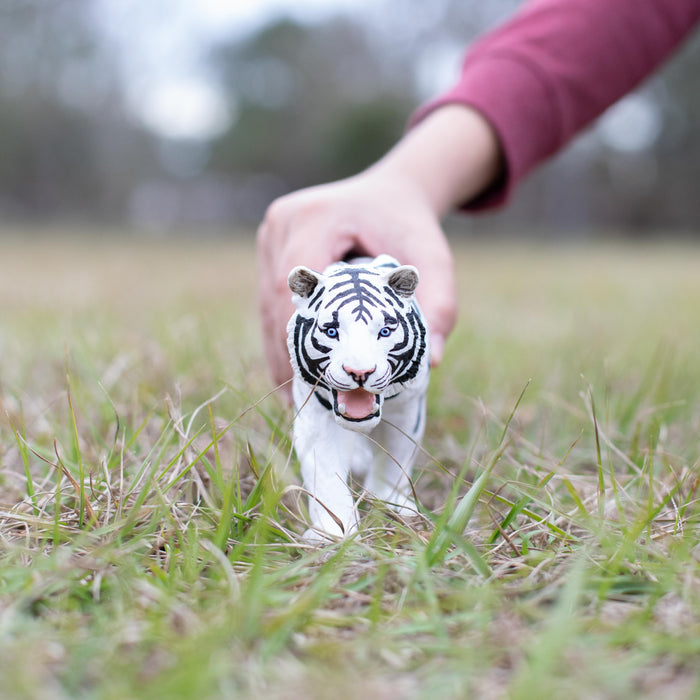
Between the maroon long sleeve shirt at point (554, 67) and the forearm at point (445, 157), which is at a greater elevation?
the maroon long sleeve shirt at point (554, 67)

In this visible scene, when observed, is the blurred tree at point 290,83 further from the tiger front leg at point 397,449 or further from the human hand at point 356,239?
the tiger front leg at point 397,449

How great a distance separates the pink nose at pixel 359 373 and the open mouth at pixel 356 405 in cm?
5

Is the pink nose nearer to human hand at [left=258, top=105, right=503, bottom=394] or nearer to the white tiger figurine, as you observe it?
the white tiger figurine

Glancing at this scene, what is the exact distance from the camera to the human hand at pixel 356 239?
1.40m

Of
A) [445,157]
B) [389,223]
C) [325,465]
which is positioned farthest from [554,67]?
[325,465]

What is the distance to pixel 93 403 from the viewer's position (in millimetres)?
1752

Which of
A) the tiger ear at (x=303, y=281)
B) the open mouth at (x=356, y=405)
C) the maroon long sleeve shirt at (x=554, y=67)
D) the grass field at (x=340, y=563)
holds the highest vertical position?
the maroon long sleeve shirt at (x=554, y=67)

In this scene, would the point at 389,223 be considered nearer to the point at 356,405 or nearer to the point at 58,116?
the point at 356,405

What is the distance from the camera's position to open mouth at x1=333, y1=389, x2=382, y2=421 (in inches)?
43.6

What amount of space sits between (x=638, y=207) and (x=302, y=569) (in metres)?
12.8

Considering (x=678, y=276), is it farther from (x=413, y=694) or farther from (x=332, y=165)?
(x=332, y=165)

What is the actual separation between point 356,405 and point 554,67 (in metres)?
1.14

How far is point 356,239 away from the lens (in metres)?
1.45

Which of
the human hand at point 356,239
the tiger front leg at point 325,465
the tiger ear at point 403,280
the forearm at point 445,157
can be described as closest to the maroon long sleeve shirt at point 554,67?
the forearm at point 445,157
